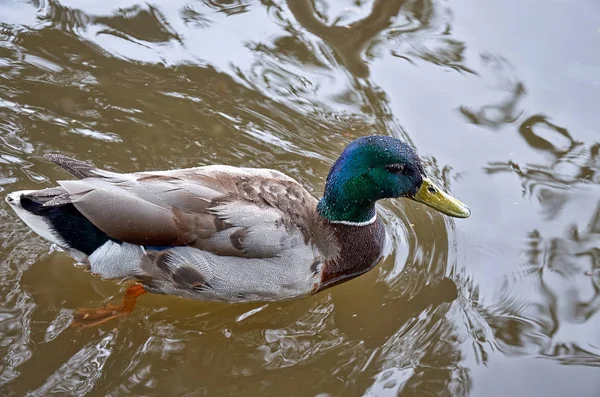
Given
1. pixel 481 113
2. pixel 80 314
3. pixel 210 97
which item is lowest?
pixel 80 314

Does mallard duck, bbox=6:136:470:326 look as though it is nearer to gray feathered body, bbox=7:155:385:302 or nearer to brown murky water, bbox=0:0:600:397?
gray feathered body, bbox=7:155:385:302

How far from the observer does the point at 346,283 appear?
5574mm

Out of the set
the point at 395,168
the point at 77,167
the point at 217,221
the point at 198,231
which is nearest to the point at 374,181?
the point at 395,168

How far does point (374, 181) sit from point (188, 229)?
1271 mm

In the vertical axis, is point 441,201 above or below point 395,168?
below

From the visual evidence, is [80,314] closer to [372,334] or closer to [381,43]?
[372,334]

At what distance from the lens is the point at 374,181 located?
5090mm

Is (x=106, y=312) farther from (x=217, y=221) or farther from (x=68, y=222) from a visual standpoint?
(x=217, y=221)

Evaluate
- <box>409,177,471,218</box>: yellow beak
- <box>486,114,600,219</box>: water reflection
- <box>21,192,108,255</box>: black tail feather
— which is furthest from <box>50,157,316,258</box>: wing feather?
<box>486,114,600,219</box>: water reflection

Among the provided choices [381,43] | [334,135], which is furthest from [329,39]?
[334,135]

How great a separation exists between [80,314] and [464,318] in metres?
2.60

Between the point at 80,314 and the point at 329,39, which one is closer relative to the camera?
the point at 80,314

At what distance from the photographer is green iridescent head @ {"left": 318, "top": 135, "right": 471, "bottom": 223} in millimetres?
5004

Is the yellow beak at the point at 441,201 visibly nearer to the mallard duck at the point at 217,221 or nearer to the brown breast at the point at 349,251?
the mallard duck at the point at 217,221
